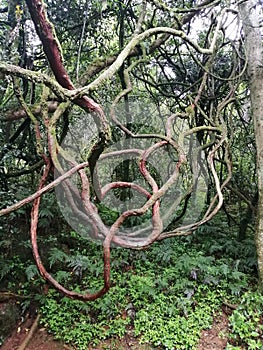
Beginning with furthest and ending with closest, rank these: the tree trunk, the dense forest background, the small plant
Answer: the tree trunk, the small plant, the dense forest background

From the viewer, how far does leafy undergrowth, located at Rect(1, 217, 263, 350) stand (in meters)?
2.97

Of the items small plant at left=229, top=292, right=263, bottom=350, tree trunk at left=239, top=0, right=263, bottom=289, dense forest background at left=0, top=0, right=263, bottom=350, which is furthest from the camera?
tree trunk at left=239, top=0, right=263, bottom=289

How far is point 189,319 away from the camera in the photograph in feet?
10.2

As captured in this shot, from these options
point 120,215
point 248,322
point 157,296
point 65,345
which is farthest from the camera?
point 157,296

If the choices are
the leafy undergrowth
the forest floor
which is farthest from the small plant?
the forest floor

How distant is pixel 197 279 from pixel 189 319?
61 centimetres

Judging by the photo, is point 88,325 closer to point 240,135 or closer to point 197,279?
point 197,279

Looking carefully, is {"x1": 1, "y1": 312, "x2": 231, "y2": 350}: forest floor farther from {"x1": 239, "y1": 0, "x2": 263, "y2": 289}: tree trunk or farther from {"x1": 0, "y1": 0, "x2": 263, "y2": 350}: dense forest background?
{"x1": 239, "y1": 0, "x2": 263, "y2": 289}: tree trunk

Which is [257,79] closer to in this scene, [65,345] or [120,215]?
[120,215]

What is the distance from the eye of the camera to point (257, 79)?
11.7 feet

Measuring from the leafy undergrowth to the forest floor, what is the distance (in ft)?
0.18

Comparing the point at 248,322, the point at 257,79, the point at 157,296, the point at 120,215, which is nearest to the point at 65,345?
the point at 157,296

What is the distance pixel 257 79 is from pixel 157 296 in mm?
2666

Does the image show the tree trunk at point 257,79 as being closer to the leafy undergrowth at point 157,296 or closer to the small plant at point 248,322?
the small plant at point 248,322
